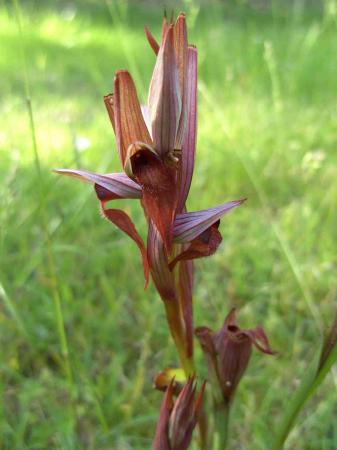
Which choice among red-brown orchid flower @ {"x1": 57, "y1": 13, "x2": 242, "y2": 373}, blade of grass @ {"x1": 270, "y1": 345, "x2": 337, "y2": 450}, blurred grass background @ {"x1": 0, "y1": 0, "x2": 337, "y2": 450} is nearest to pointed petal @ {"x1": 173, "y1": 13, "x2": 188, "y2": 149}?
red-brown orchid flower @ {"x1": 57, "y1": 13, "x2": 242, "y2": 373}

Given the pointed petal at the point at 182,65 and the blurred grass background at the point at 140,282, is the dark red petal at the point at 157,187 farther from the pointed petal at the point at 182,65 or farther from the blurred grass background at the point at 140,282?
the blurred grass background at the point at 140,282

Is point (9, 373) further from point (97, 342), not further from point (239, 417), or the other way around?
point (239, 417)

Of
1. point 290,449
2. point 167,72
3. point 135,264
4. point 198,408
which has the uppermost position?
point 167,72

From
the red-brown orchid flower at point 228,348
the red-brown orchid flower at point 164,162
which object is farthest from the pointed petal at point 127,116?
the red-brown orchid flower at point 228,348

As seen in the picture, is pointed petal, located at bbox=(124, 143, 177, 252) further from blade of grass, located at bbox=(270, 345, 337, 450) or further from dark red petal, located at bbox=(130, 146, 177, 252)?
blade of grass, located at bbox=(270, 345, 337, 450)

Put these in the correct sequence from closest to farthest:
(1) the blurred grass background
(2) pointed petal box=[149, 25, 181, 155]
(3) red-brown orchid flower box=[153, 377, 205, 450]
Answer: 1. (2) pointed petal box=[149, 25, 181, 155]
2. (3) red-brown orchid flower box=[153, 377, 205, 450]
3. (1) the blurred grass background

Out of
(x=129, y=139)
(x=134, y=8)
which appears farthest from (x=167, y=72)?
(x=134, y=8)

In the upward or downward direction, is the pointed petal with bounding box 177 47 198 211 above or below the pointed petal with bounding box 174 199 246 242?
above
